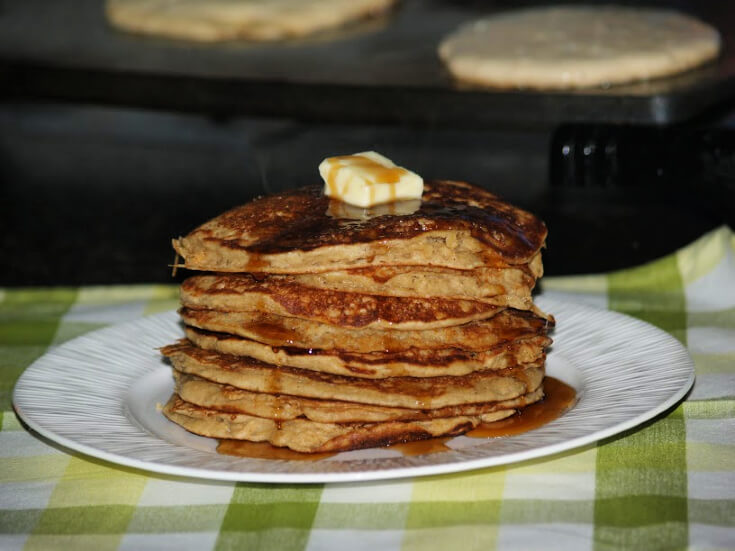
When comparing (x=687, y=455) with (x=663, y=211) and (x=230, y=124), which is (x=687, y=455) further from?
(x=230, y=124)

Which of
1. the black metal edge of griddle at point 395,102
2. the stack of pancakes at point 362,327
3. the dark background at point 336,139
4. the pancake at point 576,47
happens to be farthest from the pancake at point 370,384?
the pancake at point 576,47

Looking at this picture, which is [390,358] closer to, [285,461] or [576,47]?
[285,461]

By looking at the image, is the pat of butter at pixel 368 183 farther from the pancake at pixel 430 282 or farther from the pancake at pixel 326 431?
the pancake at pixel 326 431

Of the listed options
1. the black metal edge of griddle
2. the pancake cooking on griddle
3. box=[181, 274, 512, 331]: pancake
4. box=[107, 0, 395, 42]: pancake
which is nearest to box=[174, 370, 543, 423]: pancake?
the pancake cooking on griddle

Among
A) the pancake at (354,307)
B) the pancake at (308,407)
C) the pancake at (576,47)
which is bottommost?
the pancake at (308,407)

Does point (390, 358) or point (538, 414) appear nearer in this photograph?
point (390, 358)

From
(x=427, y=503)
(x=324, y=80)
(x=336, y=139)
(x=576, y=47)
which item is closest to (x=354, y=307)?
(x=427, y=503)

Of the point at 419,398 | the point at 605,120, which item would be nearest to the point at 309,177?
the point at 605,120
